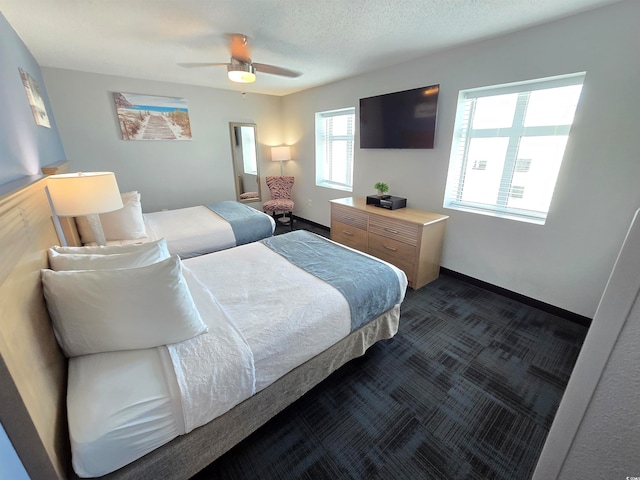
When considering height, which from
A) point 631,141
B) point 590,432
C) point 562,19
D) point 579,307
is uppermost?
point 562,19

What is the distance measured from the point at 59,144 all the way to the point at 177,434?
3975 millimetres

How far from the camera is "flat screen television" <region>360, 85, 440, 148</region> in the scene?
2.82m

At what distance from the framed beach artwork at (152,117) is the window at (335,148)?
2.18 meters

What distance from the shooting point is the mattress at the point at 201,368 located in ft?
2.96

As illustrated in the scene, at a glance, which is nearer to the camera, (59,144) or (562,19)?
(562,19)

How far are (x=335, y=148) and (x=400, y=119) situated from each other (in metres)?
1.57

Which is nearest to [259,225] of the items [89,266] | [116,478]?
[89,266]

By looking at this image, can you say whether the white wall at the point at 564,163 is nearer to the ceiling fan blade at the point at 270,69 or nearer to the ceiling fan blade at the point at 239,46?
the ceiling fan blade at the point at 270,69

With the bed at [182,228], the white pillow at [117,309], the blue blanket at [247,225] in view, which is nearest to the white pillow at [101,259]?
the white pillow at [117,309]

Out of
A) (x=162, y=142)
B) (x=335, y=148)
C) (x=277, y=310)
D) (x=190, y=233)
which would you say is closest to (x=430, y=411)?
(x=277, y=310)

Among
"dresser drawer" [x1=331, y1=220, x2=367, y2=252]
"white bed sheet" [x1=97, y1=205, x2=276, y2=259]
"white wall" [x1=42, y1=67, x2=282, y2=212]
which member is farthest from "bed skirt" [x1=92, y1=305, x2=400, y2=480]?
"white wall" [x1=42, y1=67, x2=282, y2=212]

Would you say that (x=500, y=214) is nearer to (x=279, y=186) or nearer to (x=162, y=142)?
Answer: (x=279, y=186)

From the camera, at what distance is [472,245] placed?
281cm

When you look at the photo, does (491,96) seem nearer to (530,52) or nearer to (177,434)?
(530,52)
